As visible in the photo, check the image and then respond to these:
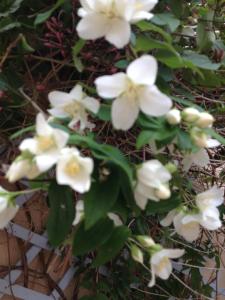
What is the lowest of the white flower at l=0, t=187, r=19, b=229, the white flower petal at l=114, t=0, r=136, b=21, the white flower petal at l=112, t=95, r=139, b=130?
the white flower at l=0, t=187, r=19, b=229

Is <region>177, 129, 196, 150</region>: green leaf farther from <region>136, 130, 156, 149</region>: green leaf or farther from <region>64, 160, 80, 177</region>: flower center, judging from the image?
<region>64, 160, 80, 177</region>: flower center

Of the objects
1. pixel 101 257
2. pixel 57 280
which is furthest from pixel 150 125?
pixel 57 280

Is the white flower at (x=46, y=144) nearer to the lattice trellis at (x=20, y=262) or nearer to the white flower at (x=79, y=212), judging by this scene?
the white flower at (x=79, y=212)

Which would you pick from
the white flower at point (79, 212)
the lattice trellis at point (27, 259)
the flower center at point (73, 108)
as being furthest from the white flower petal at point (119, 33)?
the lattice trellis at point (27, 259)

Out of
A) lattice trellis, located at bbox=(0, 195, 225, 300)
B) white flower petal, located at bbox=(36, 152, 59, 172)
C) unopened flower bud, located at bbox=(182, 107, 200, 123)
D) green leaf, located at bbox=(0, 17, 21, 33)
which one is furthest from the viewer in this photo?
lattice trellis, located at bbox=(0, 195, 225, 300)

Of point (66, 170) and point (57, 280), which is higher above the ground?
point (66, 170)

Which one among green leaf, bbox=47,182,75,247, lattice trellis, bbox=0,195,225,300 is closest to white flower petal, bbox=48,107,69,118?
green leaf, bbox=47,182,75,247

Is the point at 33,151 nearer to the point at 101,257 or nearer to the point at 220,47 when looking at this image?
the point at 101,257
